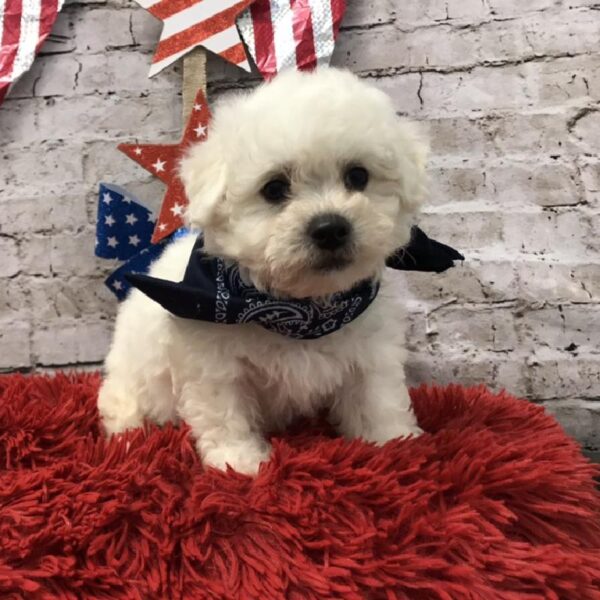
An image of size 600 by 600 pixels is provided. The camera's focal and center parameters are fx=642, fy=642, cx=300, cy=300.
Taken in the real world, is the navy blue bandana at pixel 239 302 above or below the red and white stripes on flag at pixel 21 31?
below

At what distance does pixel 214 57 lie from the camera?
1684mm

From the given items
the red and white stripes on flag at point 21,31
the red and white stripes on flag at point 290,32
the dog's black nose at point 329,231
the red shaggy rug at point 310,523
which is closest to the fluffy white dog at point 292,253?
the dog's black nose at point 329,231

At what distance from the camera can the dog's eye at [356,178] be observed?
1.10 metres

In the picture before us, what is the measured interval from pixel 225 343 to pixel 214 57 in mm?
887

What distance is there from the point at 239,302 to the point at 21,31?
1097 mm

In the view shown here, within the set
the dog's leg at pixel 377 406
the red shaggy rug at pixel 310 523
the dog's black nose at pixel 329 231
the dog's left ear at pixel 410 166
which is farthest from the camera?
the dog's leg at pixel 377 406

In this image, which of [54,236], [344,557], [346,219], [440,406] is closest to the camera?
[344,557]

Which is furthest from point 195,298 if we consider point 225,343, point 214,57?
point 214,57

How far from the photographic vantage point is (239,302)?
43.5 inches

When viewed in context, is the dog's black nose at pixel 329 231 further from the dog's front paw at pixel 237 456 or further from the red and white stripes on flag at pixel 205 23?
the red and white stripes on flag at pixel 205 23

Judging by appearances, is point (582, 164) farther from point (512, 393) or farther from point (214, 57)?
point (214, 57)

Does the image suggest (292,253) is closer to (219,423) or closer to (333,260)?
(333,260)

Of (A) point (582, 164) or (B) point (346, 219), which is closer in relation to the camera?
(B) point (346, 219)

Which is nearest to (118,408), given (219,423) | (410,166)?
(219,423)
